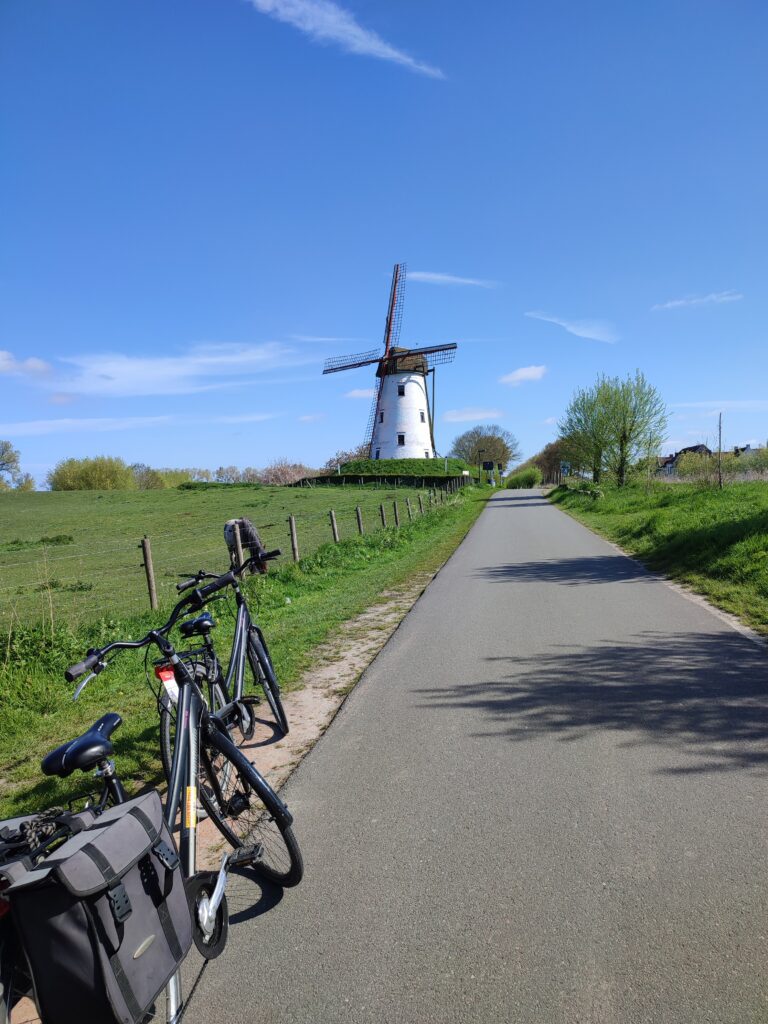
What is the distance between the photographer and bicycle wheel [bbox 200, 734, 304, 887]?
10.2 feet

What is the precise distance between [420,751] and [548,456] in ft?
350

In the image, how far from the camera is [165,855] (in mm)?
2359

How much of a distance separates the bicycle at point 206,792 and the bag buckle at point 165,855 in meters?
0.39

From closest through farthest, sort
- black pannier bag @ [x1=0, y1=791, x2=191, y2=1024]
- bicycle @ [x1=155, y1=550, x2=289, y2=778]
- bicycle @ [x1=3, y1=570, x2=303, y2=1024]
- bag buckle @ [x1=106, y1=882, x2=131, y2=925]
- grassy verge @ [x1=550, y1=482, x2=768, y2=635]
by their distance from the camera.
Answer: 1. black pannier bag @ [x1=0, y1=791, x2=191, y2=1024]
2. bag buckle @ [x1=106, y1=882, x2=131, y2=925]
3. bicycle @ [x1=3, y1=570, x2=303, y2=1024]
4. bicycle @ [x1=155, y1=550, x2=289, y2=778]
5. grassy verge @ [x1=550, y1=482, x2=768, y2=635]

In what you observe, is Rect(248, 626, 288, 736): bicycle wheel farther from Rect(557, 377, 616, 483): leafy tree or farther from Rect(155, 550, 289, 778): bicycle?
Rect(557, 377, 616, 483): leafy tree

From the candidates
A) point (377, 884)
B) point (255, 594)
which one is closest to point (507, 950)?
point (377, 884)

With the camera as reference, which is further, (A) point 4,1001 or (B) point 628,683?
(B) point 628,683

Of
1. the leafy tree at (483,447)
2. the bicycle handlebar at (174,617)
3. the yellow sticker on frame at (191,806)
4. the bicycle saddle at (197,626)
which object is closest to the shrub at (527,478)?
the leafy tree at (483,447)

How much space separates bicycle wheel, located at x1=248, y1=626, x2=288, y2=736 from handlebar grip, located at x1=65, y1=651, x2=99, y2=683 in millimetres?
2230

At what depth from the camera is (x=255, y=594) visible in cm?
1108

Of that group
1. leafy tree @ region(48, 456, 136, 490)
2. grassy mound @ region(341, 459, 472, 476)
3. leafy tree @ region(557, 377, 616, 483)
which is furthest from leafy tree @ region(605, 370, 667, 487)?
leafy tree @ region(48, 456, 136, 490)

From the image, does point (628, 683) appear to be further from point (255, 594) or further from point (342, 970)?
point (255, 594)

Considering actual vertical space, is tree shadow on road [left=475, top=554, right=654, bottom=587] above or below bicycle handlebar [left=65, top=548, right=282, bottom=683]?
below

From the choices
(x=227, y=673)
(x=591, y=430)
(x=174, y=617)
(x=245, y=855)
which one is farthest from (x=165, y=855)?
(x=591, y=430)
